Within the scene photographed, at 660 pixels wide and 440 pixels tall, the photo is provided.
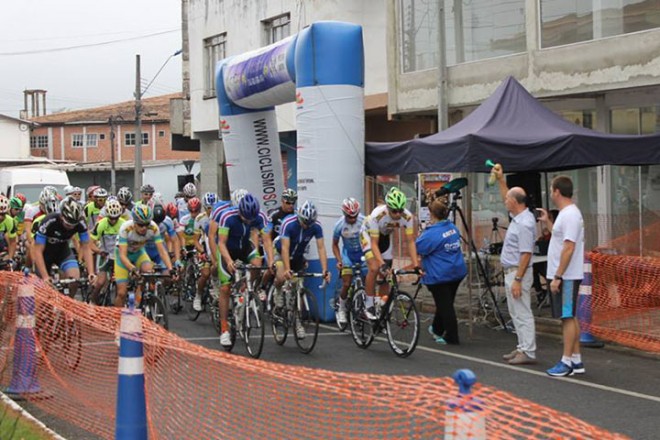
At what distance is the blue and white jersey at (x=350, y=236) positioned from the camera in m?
13.2

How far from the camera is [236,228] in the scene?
1192 centimetres

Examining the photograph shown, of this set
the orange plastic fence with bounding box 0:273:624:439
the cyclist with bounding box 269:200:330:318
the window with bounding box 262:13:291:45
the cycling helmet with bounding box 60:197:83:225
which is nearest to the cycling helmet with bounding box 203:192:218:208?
the cyclist with bounding box 269:200:330:318

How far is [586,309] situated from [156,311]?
5377 millimetres

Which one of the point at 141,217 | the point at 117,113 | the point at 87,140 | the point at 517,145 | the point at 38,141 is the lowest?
the point at 141,217

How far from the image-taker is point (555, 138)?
12781mm

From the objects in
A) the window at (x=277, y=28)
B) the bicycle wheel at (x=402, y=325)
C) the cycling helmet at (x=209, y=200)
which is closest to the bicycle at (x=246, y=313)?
the bicycle wheel at (x=402, y=325)

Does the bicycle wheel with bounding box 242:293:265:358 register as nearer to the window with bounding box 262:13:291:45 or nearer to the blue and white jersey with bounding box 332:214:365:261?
the blue and white jersey with bounding box 332:214:365:261

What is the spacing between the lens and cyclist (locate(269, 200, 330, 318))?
11922mm

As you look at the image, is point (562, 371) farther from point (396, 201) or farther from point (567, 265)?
point (396, 201)

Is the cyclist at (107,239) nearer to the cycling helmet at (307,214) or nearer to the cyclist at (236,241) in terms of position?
the cyclist at (236,241)

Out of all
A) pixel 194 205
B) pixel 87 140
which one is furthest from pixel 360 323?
pixel 87 140

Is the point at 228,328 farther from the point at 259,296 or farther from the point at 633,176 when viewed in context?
the point at 633,176

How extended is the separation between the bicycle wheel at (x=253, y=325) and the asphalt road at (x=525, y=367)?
222 mm

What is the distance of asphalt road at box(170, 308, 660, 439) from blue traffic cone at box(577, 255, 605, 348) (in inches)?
9.5
